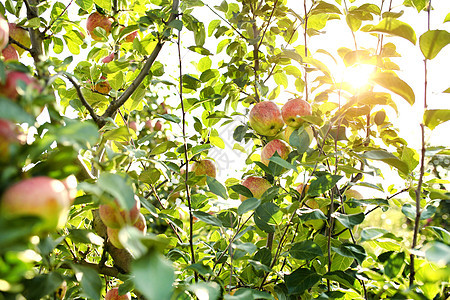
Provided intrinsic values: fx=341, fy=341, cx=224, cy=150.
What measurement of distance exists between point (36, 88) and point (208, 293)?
1.18ft

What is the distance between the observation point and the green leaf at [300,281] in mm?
833

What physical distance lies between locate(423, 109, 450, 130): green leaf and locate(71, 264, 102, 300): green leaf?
28.2 inches

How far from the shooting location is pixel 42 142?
37cm

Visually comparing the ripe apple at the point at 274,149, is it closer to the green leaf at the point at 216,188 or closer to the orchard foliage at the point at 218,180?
the orchard foliage at the point at 218,180

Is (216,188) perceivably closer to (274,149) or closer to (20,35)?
(274,149)

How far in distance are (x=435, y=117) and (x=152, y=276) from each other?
0.69m

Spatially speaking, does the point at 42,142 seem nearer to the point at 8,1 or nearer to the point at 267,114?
the point at 267,114

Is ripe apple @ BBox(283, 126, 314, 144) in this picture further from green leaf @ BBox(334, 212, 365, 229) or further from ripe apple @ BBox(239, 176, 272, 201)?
green leaf @ BBox(334, 212, 365, 229)

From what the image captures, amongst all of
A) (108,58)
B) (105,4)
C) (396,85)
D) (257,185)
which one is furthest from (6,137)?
(108,58)

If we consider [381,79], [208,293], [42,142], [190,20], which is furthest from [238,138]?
[42,142]

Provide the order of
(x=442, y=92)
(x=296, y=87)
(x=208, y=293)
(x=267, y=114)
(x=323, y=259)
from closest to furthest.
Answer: (x=208, y=293), (x=442, y=92), (x=323, y=259), (x=267, y=114), (x=296, y=87)

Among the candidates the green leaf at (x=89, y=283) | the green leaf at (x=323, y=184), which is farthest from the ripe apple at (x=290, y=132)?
the green leaf at (x=89, y=283)

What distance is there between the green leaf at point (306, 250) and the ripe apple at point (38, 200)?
2.08ft

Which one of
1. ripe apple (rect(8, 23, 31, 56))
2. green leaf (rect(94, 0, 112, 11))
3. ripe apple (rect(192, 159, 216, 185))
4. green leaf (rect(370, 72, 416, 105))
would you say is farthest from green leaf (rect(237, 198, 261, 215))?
green leaf (rect(94, 0, 112, 11))
